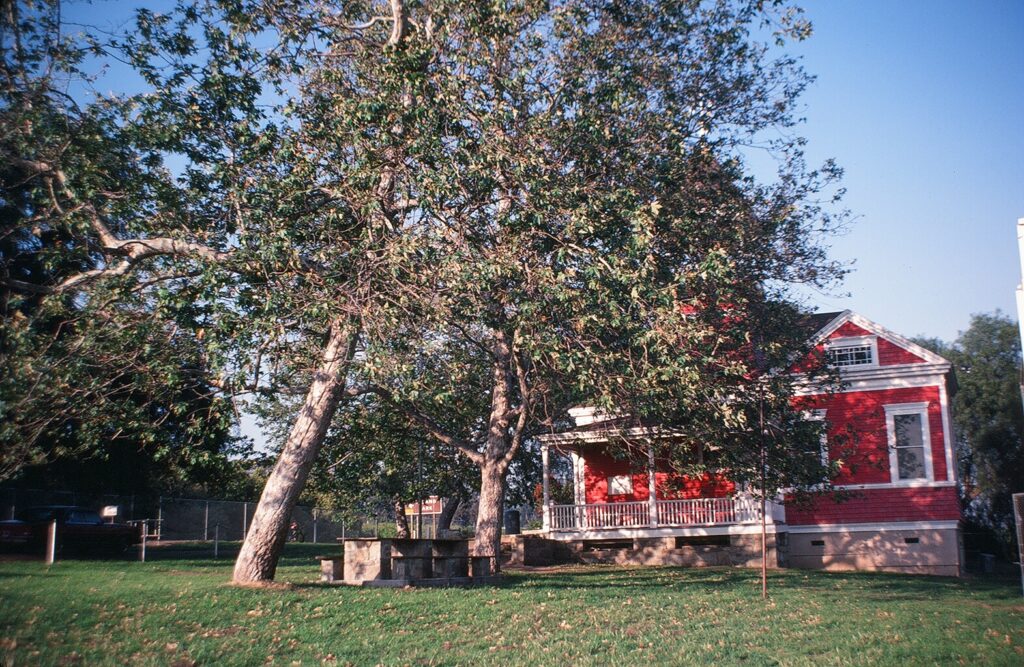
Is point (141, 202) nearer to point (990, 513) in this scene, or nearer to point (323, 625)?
point (323, 625)

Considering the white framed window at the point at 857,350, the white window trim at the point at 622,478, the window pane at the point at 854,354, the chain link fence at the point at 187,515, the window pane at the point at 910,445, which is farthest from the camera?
the chain link fence at the point at 187,515

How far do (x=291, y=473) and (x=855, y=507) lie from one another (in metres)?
19.1

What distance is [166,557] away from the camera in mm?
24516

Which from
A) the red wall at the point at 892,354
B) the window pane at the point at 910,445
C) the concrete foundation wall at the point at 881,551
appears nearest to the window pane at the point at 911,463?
the window pane at the point at 910,445

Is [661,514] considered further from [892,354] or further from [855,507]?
[892,354]

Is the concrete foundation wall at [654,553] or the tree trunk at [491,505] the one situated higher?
the tree trunk at [491,505]

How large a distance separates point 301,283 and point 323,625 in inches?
203

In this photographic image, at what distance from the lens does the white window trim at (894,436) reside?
1038 inches

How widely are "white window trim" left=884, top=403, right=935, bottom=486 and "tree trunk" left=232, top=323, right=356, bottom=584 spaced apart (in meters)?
18.7

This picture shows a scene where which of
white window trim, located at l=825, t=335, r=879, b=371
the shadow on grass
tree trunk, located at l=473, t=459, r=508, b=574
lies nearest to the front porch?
the shadow on grass

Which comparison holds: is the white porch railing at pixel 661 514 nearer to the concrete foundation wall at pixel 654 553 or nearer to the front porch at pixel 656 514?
the front porch at pixel 656 514

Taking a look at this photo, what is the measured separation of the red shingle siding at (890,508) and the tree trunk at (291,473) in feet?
54.4

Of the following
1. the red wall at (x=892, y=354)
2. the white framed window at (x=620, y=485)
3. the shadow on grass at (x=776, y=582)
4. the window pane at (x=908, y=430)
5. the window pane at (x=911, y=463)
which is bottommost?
the shadow on grass at (x=776, y=582)

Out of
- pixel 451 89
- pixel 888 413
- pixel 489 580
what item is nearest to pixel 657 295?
pixel 451 89
